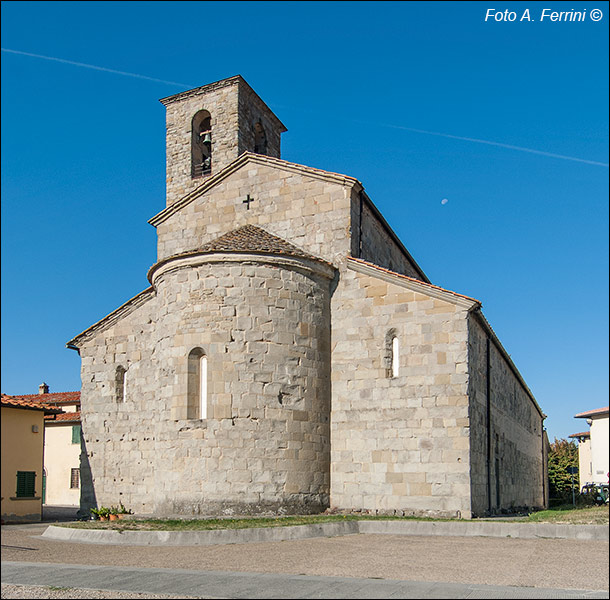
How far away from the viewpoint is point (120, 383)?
68.5ft

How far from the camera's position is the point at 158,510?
16.9 meters

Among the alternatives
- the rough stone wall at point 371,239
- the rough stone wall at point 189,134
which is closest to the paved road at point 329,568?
the rough stone wall at point 371,239

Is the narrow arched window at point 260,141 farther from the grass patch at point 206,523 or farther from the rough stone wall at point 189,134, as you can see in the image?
the grass patch at point 206,523

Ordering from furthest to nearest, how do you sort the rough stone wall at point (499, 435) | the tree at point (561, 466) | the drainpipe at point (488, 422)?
1. the tree at point (561, 466)
2. the drainpipe at point (488, 422)
3. the rough stone wall at point (499, 435)

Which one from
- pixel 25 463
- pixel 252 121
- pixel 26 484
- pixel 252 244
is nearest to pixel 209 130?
pixel 252 121

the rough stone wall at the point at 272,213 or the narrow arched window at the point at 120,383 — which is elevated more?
the rough stone wall at the point at 272,213

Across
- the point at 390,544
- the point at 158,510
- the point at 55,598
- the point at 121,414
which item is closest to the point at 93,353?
the point at 121,414

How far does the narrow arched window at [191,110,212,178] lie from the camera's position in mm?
24375

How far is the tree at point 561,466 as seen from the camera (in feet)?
130

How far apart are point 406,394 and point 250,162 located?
8852 mm

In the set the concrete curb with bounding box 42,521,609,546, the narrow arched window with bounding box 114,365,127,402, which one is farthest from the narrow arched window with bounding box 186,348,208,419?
the narrow arched window with bounding box 114,365,127,402

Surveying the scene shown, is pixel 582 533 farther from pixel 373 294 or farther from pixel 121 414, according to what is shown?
pixel 121 414

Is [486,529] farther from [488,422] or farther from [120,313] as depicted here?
[120,313]

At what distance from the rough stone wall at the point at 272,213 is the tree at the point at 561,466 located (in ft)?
81.8
